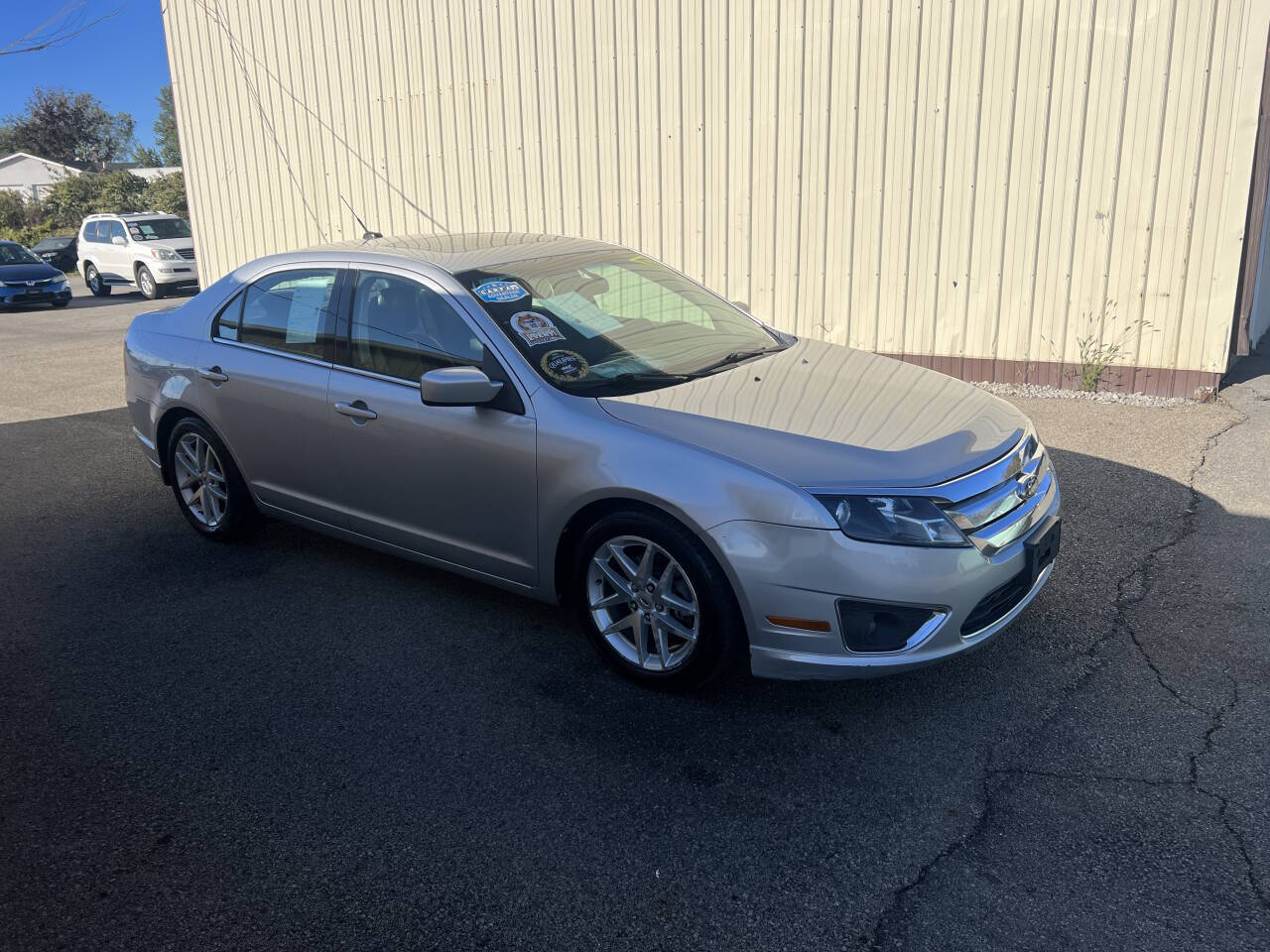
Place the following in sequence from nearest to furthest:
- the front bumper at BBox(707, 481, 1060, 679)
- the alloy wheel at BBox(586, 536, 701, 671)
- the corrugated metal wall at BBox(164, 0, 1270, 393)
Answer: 1. the front bumper at BBox(707, 481, 1060, 679)
2. the alloy wheel at BBox(586, 536, 701, 671)
3. the corrugated metal wall at BBox(164, 0, 1270, 393)

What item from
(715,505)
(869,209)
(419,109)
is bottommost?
(715,505)

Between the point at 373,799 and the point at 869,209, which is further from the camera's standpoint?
the point at 869,209

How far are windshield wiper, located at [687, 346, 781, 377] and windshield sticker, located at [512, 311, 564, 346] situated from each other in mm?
594

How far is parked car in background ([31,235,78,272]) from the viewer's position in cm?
2855

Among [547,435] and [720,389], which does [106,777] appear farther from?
[720,389]

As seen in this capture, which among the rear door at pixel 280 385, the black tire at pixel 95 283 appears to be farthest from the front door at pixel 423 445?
the black tire at pixel 95 283

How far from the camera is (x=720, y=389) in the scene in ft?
13.0

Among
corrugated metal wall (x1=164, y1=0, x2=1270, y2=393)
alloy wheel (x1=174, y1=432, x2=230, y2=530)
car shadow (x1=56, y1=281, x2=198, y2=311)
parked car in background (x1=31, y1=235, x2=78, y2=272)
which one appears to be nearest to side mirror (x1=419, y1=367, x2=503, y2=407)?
alloy wheel (x1=174, y1=432, x2=230, y2=530)

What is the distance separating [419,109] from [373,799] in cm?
949

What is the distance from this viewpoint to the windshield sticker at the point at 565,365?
394 centimetres

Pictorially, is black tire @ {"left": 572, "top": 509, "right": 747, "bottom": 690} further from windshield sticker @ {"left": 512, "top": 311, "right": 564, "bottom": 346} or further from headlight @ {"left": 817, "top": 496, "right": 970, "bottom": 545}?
windshield sticker @ {"left": 512, "top": 311, "right": 564, "bottom": 346}

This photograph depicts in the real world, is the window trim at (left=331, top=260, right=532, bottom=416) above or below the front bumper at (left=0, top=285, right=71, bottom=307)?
above

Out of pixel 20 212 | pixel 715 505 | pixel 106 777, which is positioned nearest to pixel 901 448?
pixel 715 505

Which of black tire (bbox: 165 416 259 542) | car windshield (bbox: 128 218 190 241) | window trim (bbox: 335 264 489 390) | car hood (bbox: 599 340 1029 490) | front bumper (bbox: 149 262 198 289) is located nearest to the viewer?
car hood (bbox: 599 340 1029 490)
